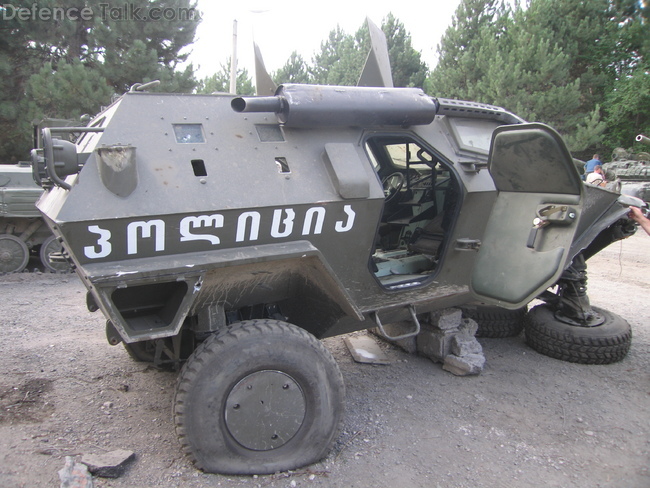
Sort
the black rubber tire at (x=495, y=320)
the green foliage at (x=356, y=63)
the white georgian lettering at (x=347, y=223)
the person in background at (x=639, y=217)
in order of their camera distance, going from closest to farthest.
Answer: the white georgian lettering at (x=347, y=223) < the person in background at (x=639, y=217) < the black rubber tire at (x=495, y=320) < the green foliage at (x=356, y=63)

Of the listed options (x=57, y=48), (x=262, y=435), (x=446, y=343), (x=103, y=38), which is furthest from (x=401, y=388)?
(x=57, y=48)

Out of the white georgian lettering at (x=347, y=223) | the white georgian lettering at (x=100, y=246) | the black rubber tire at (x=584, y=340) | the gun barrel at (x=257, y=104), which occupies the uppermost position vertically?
the gun barrel at (x=257, y=104)

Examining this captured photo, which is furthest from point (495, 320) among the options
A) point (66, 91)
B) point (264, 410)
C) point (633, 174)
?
point (66, 91)

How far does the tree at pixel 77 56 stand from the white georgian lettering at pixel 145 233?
11.6m

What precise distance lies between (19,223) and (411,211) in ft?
21.2

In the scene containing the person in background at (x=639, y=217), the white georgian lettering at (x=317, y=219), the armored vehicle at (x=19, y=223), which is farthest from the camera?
the armored vehicle at (x=19, y=223)

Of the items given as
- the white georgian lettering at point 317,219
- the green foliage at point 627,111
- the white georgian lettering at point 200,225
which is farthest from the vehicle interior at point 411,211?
the green foliage at point 627,111

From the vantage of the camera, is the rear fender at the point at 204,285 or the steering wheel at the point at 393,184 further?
the steering wheel at the point at 393,184

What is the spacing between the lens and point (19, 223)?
26.9ft

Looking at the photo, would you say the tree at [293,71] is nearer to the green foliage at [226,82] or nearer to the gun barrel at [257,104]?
the green foliage at [226,82]

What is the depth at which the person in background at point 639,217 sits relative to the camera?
4.18 meters

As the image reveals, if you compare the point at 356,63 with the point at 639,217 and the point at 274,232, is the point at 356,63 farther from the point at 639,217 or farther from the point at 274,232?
the point at 274,232

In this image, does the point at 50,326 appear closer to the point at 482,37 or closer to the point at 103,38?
the point at 103,38

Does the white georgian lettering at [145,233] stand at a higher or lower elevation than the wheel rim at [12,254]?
higher
